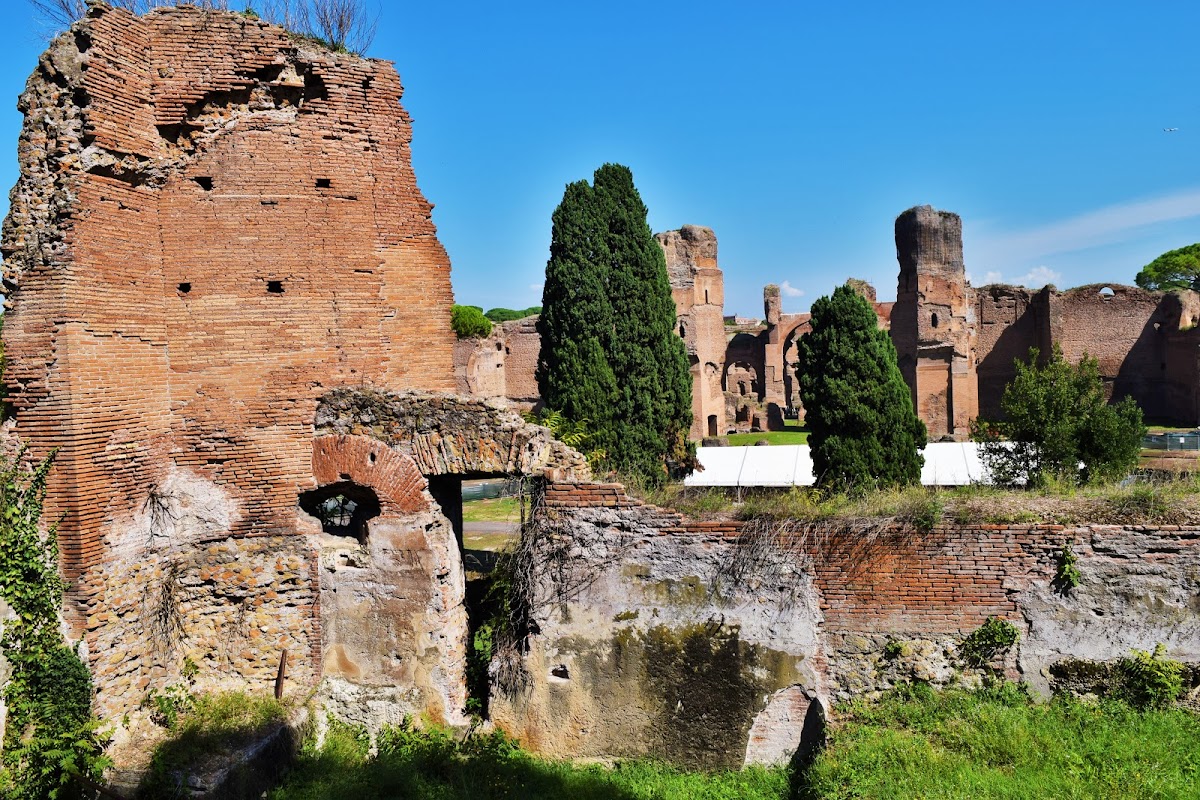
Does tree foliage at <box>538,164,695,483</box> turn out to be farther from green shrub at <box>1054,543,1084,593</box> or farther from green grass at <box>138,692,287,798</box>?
green shrub at <box>1054,543,1084,593</box>

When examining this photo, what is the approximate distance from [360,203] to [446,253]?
97cm

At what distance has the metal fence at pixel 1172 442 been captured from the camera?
20672 mm

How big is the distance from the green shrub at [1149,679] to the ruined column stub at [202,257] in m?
6.77

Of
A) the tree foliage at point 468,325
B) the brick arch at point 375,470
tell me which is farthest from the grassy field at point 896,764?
the tree foliage at point 468,325

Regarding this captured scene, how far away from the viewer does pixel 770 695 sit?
23.6 feet

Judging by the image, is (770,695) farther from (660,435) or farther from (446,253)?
(660,435)

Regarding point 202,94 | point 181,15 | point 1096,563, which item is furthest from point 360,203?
point 1096,563

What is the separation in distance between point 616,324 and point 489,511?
8049 mm

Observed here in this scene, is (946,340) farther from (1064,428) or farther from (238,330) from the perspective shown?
(238,330)

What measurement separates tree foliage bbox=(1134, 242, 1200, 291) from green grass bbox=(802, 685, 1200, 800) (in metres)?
53.2

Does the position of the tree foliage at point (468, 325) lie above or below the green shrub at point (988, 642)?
above

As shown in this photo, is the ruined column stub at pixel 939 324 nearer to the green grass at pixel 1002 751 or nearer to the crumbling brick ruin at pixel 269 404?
the green grass at pixel 1002 751

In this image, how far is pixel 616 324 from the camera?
51.2ft

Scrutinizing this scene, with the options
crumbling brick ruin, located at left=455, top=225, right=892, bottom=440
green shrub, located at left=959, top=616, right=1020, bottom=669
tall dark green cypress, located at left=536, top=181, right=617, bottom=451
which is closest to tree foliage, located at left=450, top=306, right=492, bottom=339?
crumbling brick ruin, located at left=455, top=225, right=892, bottom=440
